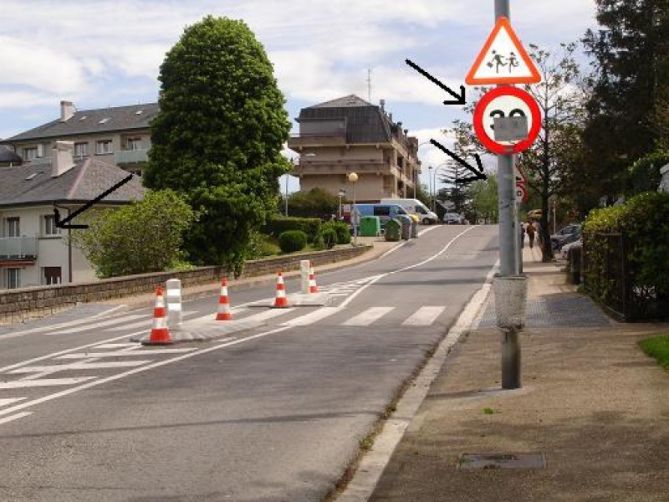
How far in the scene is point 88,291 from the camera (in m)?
22.5

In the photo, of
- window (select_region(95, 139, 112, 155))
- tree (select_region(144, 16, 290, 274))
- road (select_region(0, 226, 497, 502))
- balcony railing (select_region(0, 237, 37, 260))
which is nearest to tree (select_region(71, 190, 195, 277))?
tree (select_region(144, 16, 290, 274))

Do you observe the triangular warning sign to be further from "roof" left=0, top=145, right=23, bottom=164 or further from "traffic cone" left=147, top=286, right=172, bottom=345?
"roof" left=0, top=145, right=23, bottom=164

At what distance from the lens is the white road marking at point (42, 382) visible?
10.2 meters

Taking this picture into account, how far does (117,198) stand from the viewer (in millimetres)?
45094

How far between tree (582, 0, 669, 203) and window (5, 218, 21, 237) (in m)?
27.8

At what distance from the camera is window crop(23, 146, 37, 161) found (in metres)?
84.9

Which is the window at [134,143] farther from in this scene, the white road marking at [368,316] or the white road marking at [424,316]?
the white road marking at [424,316]

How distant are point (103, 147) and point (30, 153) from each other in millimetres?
8689

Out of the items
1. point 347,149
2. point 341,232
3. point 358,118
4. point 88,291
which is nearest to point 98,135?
point 347,149

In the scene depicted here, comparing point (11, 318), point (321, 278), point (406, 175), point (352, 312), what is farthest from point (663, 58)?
point (406, 175)

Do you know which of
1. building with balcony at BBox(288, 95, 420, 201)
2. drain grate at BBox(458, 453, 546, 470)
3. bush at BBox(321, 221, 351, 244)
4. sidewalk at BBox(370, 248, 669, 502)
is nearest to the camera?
sidewalk at BBox(370, 248, 669, 502)

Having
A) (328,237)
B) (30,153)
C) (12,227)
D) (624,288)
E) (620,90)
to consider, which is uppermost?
(30,153)

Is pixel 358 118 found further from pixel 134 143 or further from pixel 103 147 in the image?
pixel 103 147

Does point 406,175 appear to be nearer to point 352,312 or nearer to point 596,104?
point 596,104
